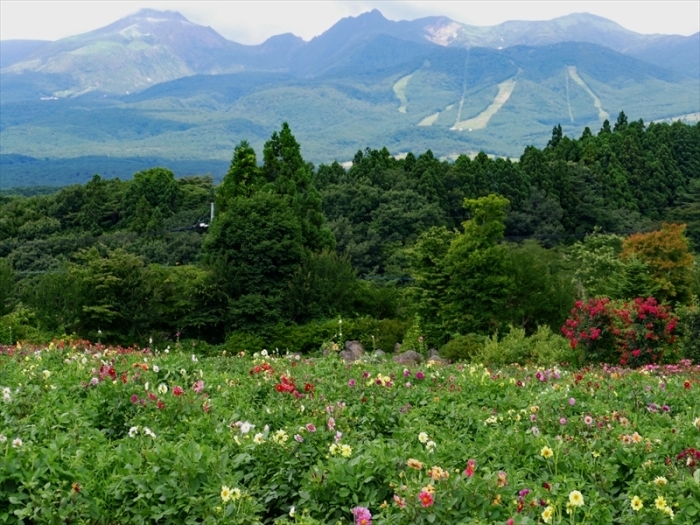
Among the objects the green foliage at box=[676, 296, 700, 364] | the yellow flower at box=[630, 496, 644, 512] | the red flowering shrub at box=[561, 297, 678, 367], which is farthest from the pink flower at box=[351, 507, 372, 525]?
the green foliage at box=[676, 296, 700, 364]

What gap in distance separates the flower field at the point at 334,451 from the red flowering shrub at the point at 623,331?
7.99 metres

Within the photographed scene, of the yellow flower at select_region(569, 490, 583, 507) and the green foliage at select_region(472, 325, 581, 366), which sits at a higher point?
the yellow flower at select_region(569, 490, 583, 507)

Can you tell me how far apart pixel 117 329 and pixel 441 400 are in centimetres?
1891

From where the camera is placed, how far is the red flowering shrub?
47.9ft

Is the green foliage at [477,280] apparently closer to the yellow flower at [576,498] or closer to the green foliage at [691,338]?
the green foliage at [691,338]

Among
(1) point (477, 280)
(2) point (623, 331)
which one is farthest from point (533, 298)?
(2) point (623, 331)

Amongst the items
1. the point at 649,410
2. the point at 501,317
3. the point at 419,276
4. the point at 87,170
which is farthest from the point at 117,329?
the point at 87,170

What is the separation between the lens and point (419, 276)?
25547 millimetres

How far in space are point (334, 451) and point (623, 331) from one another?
11679mm

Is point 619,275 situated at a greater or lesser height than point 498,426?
lesser

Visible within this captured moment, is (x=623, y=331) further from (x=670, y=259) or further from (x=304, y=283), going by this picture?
(x=670, y=259)

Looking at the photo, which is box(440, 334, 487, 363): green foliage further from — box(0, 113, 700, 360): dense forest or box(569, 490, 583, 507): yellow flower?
box(569, 490, 583, 507): yellow flower

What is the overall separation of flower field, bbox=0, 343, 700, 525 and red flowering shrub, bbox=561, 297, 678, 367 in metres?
7.99

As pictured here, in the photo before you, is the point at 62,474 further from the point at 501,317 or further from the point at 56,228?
the point at 56,228
